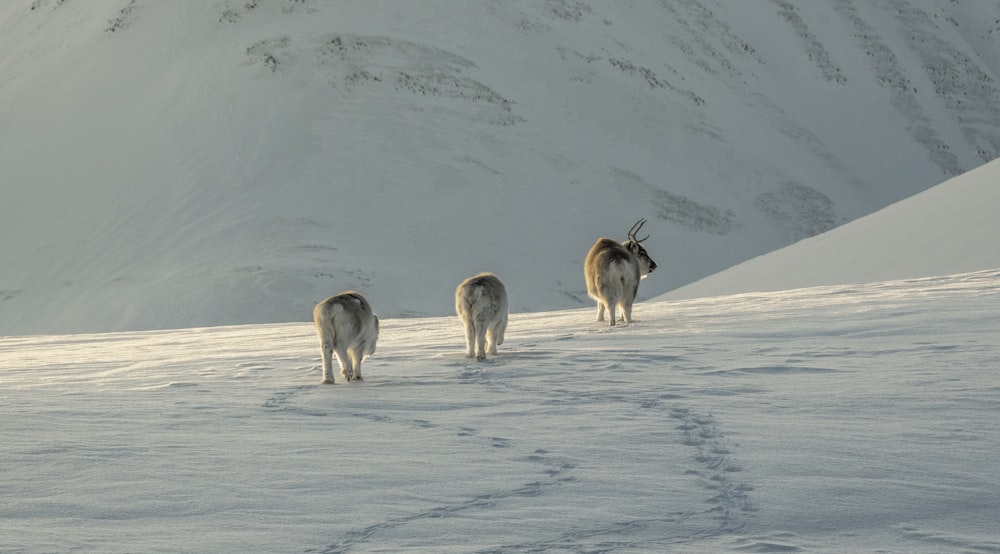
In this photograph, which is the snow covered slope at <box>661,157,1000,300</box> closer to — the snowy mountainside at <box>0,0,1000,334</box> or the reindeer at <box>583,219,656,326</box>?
the reindeer at <box>583,219,656,326</box>

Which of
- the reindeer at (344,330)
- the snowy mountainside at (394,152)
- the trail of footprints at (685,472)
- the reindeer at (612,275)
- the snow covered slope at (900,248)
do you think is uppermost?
the snowy mountainside at (394,152)

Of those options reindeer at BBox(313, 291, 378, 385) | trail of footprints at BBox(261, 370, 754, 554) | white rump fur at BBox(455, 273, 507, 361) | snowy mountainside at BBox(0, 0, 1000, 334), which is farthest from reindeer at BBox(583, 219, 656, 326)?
snowy mountainside at BBox(0, 0, 1000, 334)

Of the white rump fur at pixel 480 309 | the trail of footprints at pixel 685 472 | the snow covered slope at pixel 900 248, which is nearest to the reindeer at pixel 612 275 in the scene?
the white rump fur at pixel 480 309

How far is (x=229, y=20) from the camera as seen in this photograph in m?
45.2

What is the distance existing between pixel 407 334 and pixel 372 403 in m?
5.85

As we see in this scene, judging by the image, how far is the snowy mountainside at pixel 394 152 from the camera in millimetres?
32875

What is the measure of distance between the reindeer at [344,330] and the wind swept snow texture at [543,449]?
273mm

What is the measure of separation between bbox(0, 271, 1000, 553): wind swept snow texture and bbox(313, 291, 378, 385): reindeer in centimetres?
27

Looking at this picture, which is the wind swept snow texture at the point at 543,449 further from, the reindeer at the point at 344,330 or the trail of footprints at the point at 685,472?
the reindeer at the point at 344,330

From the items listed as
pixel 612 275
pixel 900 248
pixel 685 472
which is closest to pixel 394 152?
pixel 900 248

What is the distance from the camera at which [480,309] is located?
961cm

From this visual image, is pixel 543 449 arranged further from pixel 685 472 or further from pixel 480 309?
pixel 480 309

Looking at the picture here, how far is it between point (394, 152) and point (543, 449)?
32862 millimetres

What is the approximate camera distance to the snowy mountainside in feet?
108
